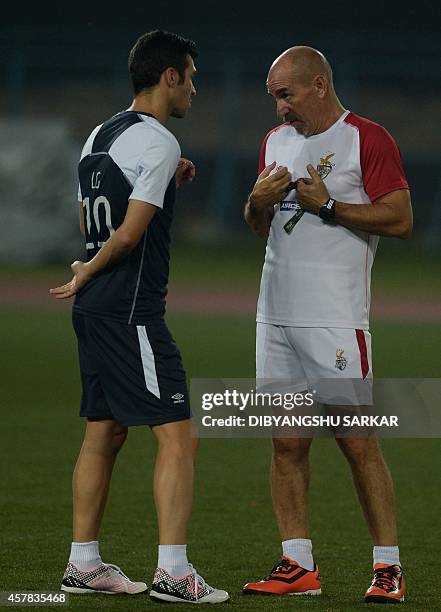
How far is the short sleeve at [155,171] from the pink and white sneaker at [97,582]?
1507 mm

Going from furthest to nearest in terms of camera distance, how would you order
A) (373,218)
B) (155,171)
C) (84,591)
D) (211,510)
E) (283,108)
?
(211,510) → (283,108) → (373,218) → (84,591) → (155,171)

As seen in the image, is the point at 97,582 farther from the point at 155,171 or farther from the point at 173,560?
the point at 155,171

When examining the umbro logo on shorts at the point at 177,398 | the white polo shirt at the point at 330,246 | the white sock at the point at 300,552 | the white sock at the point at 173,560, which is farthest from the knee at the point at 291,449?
the white sock at the point at 173,560

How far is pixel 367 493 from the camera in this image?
5.43 metres

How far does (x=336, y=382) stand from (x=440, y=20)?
3363cm

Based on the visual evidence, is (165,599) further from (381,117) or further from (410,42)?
(381,117)

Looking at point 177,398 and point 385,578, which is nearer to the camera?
point 177,398

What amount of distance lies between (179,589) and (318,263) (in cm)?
148

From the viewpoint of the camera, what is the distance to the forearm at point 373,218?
541 cm

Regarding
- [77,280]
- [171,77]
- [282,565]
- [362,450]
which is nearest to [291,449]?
[362,450]

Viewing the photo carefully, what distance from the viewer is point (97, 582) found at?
533 centimetres

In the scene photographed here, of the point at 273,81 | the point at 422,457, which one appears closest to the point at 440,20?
the point at 422,457

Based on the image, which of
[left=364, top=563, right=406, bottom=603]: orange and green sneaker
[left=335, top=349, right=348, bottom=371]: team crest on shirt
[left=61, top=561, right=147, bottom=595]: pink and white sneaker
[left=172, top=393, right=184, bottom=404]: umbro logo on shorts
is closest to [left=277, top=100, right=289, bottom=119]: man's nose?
[left=335, top=349, right=348, bottom=371]: team crest on shirt

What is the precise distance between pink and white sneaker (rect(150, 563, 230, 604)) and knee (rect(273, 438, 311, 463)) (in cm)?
74
